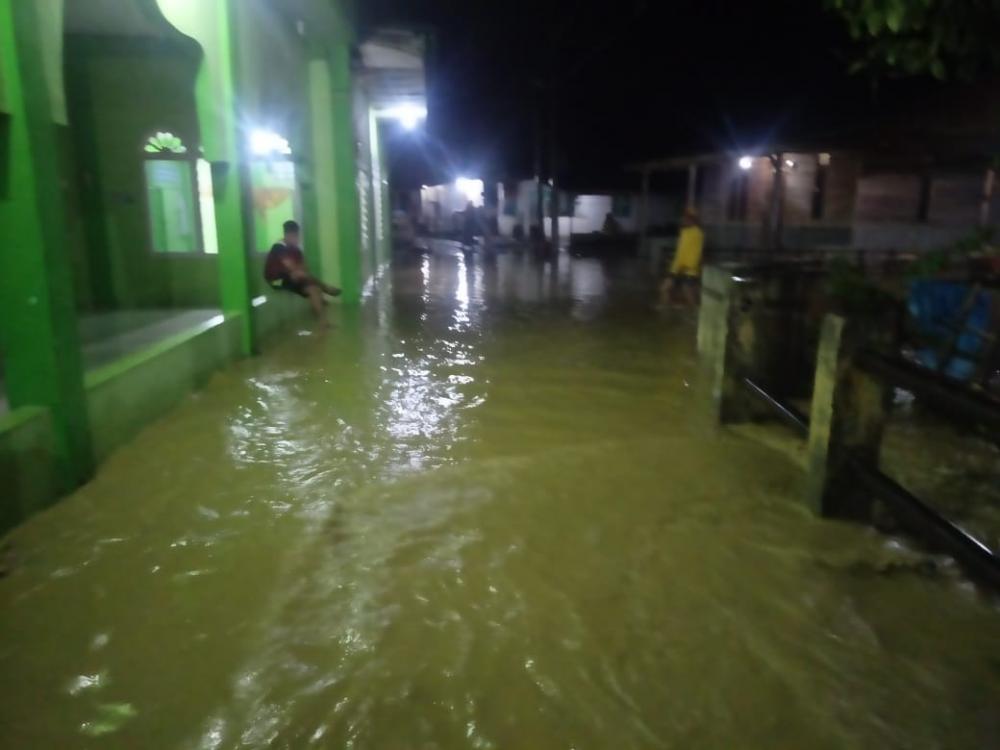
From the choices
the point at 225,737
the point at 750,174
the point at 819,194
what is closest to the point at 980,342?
the point at 225,737

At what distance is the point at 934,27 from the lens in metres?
4.85

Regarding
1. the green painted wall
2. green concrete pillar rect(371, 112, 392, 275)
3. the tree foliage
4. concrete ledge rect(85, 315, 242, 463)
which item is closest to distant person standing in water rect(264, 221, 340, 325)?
the green painted wall

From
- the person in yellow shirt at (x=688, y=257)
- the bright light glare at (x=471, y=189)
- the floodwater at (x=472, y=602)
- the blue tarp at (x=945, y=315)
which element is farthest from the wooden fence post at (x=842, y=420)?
the bright light glare at (x=471, y=189)

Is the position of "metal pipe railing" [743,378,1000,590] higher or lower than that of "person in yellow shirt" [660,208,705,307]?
lower

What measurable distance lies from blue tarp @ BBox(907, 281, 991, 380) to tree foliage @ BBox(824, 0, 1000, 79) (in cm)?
207

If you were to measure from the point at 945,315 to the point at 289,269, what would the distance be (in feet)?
25.3

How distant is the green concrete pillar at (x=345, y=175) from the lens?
13266 mm

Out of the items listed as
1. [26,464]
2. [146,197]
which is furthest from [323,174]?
[26,464]

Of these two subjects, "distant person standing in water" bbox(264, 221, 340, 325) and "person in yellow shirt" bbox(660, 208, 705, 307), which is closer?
"distant person standing in water" bbox(264, 221, 340, 325)

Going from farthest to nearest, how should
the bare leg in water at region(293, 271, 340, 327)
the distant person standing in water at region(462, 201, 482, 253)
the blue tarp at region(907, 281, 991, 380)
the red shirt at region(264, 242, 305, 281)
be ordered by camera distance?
the distant person standing in water at region(462, 201, 482, 253), the bare leg in water at region(293, 271, 340, 327), the red shirt at region(264, 242, 305, 281), the blue tarp at region(907, 281, 991, 380)

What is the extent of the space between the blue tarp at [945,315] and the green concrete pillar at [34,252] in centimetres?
665

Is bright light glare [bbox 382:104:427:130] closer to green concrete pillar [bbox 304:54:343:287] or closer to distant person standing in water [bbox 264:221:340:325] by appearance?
green concrete pillar [bbox 304:54:343:287]

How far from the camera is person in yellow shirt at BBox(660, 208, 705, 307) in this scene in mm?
12938

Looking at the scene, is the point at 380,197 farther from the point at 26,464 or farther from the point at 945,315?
the point at 26,464
